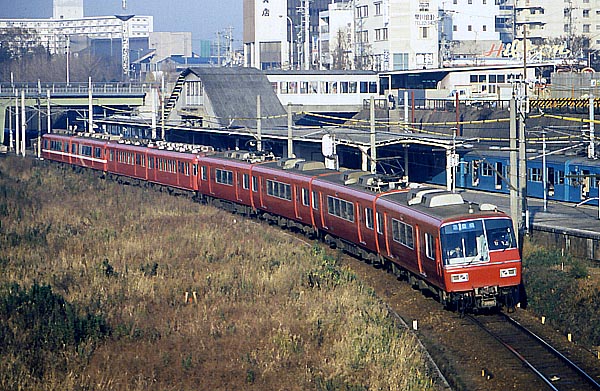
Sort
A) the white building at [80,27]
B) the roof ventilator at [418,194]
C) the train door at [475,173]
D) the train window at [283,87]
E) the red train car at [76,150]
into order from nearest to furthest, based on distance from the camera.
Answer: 1. the roof ventilator at [418,194]
2. the train door at [475,173]
3. the red train car at [76,150]
4. the train window at [283,87]
5. the white building at [80,27]

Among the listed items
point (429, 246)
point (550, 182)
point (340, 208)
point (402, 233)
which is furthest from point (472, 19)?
point (429, 246)

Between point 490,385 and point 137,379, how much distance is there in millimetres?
5218

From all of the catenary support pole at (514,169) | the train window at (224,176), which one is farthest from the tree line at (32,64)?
the catenary support pole at (514,169)

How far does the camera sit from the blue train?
31.3m

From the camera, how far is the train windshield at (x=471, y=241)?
1712 centimetres

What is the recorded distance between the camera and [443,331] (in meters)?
16.8

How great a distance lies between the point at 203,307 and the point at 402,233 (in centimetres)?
477

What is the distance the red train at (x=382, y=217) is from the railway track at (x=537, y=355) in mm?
477

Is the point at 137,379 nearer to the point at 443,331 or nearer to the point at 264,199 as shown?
the point at 443,331

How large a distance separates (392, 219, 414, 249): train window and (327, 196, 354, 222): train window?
3.02 m

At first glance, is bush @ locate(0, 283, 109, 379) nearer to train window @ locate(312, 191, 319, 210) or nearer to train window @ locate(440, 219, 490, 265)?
train window @ locate(440, 219, 490, 265)

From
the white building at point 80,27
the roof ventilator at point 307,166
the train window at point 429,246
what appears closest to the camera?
the train window at point 429,246

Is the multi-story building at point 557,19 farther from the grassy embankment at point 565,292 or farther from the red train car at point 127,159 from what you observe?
the grassy embankment at point 565,292

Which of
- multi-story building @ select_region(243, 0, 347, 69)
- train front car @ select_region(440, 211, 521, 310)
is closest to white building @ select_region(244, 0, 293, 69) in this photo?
multi-story building @ select_region(243, 0, 347, 69)
